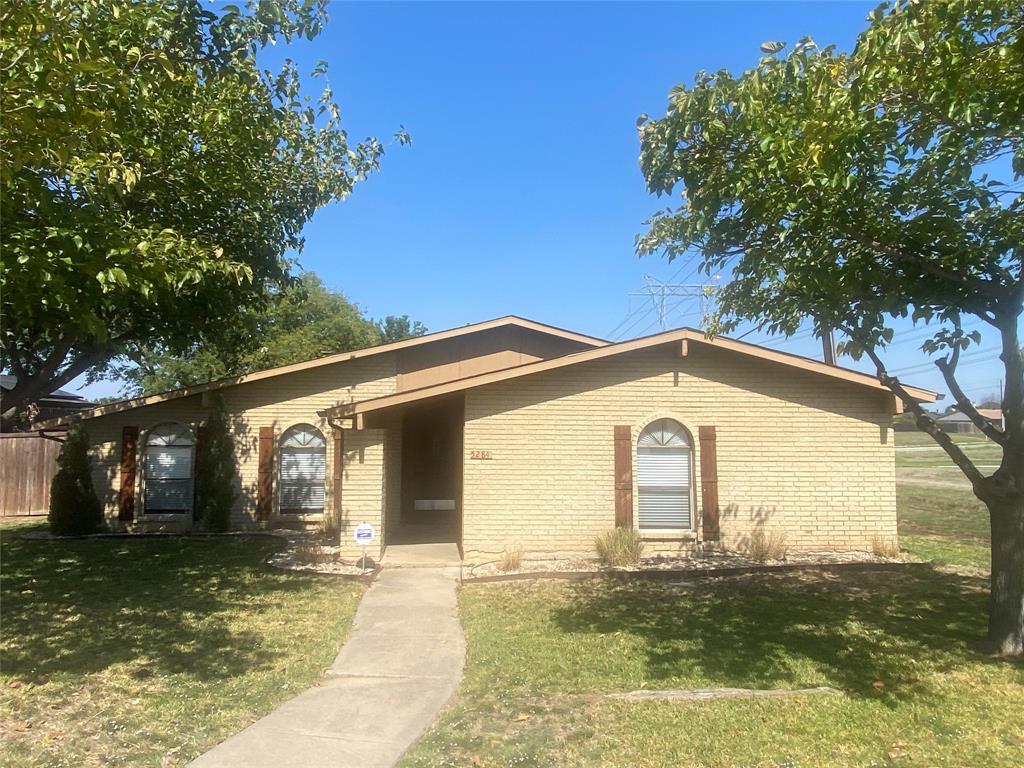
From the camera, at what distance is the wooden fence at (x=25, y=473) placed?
1919 centimetres

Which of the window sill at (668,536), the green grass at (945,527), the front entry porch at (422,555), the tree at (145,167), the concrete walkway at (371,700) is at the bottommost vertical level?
the concrete walkway at (371,700)

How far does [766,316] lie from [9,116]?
21.8 ft

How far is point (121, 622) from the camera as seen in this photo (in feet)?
24.5

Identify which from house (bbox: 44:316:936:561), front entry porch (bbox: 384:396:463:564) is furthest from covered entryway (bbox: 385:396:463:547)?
house (bbox: 44:316:936:561)

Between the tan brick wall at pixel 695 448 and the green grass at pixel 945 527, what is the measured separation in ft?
3.41

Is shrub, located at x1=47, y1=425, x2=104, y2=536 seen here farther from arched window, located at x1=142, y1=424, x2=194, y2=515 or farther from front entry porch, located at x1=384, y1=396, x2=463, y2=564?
front entry porch, located at x1=384, y1=396, x2=463, y2=564

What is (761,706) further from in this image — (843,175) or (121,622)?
(121,622)

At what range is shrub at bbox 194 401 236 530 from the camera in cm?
1438

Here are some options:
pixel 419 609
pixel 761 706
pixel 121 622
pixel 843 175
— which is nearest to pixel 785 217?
pixel 843 175

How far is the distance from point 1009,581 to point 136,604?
9.00m

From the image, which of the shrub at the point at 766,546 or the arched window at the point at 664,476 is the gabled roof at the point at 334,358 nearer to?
the arched window at the point at 664,476

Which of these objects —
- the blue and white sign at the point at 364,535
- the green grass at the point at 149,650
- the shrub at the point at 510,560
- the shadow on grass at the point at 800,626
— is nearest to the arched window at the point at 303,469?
the green grass at the point at 149,650

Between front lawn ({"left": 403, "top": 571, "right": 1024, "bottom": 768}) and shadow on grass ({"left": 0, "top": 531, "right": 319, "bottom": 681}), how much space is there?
97.1 inches

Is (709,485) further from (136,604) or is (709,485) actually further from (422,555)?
(136,604)
